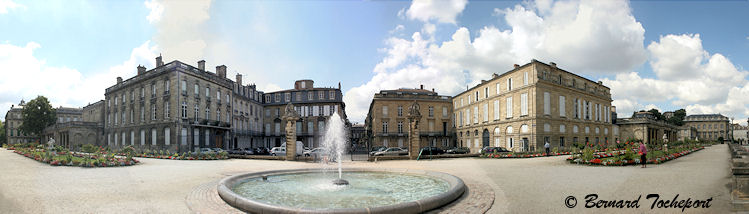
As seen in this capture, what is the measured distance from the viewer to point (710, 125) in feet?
328

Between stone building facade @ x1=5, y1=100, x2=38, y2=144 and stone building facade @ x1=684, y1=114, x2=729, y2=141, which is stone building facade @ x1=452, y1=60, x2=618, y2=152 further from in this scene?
stone building facade @ x1=5, y1=100, x2=38, y2=144

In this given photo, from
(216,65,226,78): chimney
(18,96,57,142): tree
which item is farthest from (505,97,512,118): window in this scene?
(18,96,57,142): tree

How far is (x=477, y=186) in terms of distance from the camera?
9.34 meters

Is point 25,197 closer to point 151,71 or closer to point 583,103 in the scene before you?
point 151,71

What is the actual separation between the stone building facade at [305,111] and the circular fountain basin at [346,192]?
123 feet

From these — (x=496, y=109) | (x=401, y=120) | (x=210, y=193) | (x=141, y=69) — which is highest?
(x=141, y=69)

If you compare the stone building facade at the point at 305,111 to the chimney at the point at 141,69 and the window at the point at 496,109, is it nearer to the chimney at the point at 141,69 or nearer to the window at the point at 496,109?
the chimney at the point at 141,69

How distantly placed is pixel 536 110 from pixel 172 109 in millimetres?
39388

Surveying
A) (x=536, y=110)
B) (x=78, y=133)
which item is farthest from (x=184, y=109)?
(x=536, y=110)

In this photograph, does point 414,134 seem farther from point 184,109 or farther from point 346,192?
point 184,109

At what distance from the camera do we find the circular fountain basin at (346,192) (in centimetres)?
597

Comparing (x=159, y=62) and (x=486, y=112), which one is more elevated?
(x=159, y=62)

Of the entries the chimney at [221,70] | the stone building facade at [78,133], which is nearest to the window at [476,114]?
the chimney at [221,70]

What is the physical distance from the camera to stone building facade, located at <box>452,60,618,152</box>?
34.2 metres
